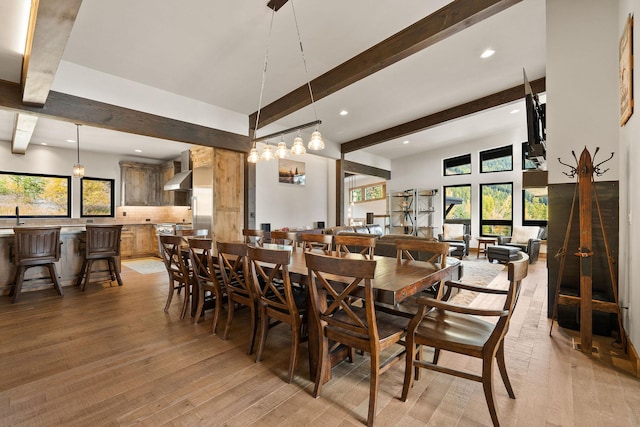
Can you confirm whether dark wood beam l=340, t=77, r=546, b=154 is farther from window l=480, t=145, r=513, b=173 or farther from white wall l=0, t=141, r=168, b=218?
white wall l=0, t=141, r=168, b=218

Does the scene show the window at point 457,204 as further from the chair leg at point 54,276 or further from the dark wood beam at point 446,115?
the chair leg at point 54,276

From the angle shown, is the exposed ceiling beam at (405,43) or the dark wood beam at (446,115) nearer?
the exposed ceiling beam at (405,43)

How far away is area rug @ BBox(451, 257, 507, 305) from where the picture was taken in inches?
Answer: 150

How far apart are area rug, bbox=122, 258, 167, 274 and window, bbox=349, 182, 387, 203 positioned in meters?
7.86

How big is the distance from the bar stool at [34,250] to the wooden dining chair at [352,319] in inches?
163

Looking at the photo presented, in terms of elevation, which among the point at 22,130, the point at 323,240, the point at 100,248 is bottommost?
the point at 100,248

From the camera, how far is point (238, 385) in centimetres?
191

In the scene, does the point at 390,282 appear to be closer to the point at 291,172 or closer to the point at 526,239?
the point at 291,172

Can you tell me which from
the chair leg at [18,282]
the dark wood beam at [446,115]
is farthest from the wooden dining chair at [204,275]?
the dark wood beam at [446,115]

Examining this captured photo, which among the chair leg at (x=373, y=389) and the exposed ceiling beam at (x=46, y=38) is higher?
the exposed ceiling beam at (x=46, y=38)

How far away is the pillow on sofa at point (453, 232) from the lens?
26.1 ft

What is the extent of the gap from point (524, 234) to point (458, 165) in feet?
9.51

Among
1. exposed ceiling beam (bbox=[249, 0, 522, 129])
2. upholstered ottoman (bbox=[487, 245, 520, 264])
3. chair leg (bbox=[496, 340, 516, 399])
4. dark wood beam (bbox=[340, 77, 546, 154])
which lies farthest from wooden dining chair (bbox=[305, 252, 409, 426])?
upholstered ottoman (bbox=[487, 245, 520, 264])

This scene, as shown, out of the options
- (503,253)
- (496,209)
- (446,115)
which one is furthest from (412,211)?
(446,115)
